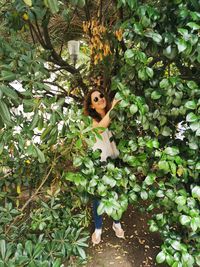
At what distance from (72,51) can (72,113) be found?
1667 millimetres

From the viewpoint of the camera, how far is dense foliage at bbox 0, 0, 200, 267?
1.23 metres

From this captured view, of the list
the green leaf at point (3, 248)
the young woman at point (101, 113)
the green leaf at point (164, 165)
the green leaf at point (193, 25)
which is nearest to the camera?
the green leaf at point (193, 25)

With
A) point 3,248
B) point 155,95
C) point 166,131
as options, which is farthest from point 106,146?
point 3,248

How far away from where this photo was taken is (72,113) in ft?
4.47

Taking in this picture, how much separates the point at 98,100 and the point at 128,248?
111cm

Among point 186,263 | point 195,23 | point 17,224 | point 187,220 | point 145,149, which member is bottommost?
point 186,263

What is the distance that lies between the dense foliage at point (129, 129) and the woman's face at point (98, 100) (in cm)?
23

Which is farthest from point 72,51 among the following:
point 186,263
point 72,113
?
point 186,263

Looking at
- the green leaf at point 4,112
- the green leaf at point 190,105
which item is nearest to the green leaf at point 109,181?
the green leaf at point 190,105

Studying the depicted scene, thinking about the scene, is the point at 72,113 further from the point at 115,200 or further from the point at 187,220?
the point at 187,220

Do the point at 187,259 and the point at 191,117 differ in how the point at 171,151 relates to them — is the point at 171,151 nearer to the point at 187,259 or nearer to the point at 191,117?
the point at 191,117

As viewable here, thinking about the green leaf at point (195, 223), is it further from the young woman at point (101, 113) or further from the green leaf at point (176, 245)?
the young woman at point (101, 113)

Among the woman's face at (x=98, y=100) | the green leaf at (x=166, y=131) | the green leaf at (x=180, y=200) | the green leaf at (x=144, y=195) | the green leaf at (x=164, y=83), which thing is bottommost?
the green leaf at (x=144, y=195)

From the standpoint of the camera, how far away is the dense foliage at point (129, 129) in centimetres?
123
